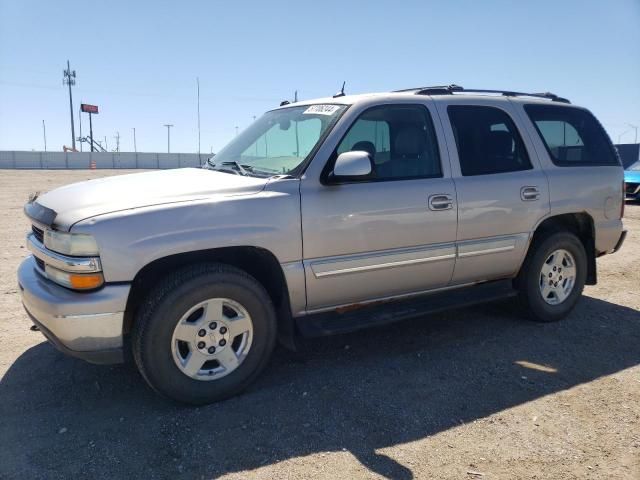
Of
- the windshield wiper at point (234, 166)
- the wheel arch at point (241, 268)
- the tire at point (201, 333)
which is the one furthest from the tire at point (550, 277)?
the windshield wiper at point (234, 166)

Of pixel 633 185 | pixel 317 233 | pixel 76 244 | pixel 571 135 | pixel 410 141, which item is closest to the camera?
pixel 76 244

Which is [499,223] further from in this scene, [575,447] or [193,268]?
[193,268]

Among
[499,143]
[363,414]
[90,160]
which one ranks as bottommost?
[363,414]

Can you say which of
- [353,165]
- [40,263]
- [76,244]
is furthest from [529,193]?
[40,263]

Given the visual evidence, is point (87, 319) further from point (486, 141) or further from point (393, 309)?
point (486, 141)

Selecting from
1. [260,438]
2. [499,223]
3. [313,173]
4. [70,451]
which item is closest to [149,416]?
[70,451]

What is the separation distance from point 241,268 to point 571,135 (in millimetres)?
3484

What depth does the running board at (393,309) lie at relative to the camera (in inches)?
138

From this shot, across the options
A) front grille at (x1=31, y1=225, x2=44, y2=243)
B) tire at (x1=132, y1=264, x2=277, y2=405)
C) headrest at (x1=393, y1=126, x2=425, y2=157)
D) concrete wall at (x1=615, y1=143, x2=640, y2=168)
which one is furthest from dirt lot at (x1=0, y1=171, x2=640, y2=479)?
concrete wall at (x1=615, y1=143, x2=640, y2=168)

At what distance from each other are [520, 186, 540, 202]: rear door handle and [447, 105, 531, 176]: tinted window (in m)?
0.19

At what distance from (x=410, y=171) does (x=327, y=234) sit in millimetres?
906

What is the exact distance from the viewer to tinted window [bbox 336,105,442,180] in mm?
3721

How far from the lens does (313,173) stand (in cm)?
338

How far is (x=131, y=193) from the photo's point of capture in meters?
3.18
